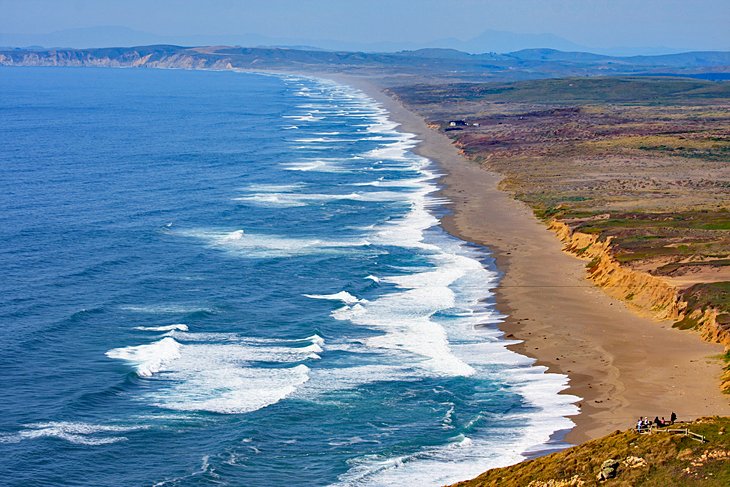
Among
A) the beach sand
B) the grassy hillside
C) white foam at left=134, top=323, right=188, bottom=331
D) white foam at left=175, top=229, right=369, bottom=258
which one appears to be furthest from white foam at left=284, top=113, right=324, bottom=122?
the grassy hillside

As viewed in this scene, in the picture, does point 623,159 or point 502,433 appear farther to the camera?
point 623,159

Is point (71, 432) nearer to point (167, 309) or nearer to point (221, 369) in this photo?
point (221, 369)

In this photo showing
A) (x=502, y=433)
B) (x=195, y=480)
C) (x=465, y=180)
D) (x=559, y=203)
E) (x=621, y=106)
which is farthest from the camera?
(x=621, y=106)

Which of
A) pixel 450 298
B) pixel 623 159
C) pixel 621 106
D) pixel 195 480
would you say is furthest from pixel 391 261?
pixel 621 106

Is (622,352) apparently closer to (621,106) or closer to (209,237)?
(209,237)

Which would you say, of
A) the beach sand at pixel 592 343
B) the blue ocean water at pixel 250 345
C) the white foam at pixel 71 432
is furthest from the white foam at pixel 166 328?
the beach sand at pixel 592 343

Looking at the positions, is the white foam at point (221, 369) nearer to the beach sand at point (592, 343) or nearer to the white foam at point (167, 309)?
the white foam at point (167, 309)
